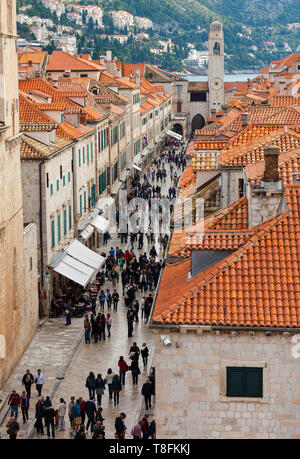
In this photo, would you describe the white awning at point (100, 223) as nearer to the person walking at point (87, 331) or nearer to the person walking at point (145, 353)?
the person walking at point (87, 331)

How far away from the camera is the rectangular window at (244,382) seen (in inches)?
671

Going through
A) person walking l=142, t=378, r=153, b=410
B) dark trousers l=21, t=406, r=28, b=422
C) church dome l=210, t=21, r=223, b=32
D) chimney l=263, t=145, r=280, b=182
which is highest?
church dome l=210, t=21, r=223, b=32

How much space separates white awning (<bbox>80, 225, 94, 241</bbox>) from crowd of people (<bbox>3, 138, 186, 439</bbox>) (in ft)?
5.22

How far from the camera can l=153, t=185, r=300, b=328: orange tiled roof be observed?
1702 cm

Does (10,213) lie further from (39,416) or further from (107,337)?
(39,416)

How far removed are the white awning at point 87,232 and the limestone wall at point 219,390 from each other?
31.8m

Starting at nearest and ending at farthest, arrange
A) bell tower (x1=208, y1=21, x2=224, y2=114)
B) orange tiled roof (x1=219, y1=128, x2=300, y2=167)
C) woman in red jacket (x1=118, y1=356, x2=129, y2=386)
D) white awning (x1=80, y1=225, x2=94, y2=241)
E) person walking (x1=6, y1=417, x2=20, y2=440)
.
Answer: person walking (x1=6, y1=417, x2=20, y2=440)
orange tiled roof (x1=219, y1=128, x2=300, y2=167)
woman in red jacket (x1=118, y1=356, x2=129, y2=386)
white awning (x1=80, y1=225, x2=94, y2=241)
bell tower (x1=208, y1=21, x2=224, y2=114)

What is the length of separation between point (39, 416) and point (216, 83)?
13503cm

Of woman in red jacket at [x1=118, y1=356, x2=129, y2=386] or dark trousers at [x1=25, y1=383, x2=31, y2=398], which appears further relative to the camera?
woman in red jacket at [x1=118, y1=356, x2=129, y2=386]

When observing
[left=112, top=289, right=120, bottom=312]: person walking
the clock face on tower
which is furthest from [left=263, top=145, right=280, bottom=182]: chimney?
the clock face on tower

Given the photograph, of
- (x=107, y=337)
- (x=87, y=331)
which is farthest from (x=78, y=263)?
(x=87, y=331)

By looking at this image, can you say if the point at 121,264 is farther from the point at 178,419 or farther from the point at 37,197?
the point at 178,419

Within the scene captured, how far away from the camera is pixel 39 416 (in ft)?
84.3

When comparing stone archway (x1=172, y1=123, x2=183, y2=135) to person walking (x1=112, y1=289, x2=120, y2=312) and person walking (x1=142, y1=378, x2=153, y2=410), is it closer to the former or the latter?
person walking (x1=112, y1=289, x2=120, y2=312)
